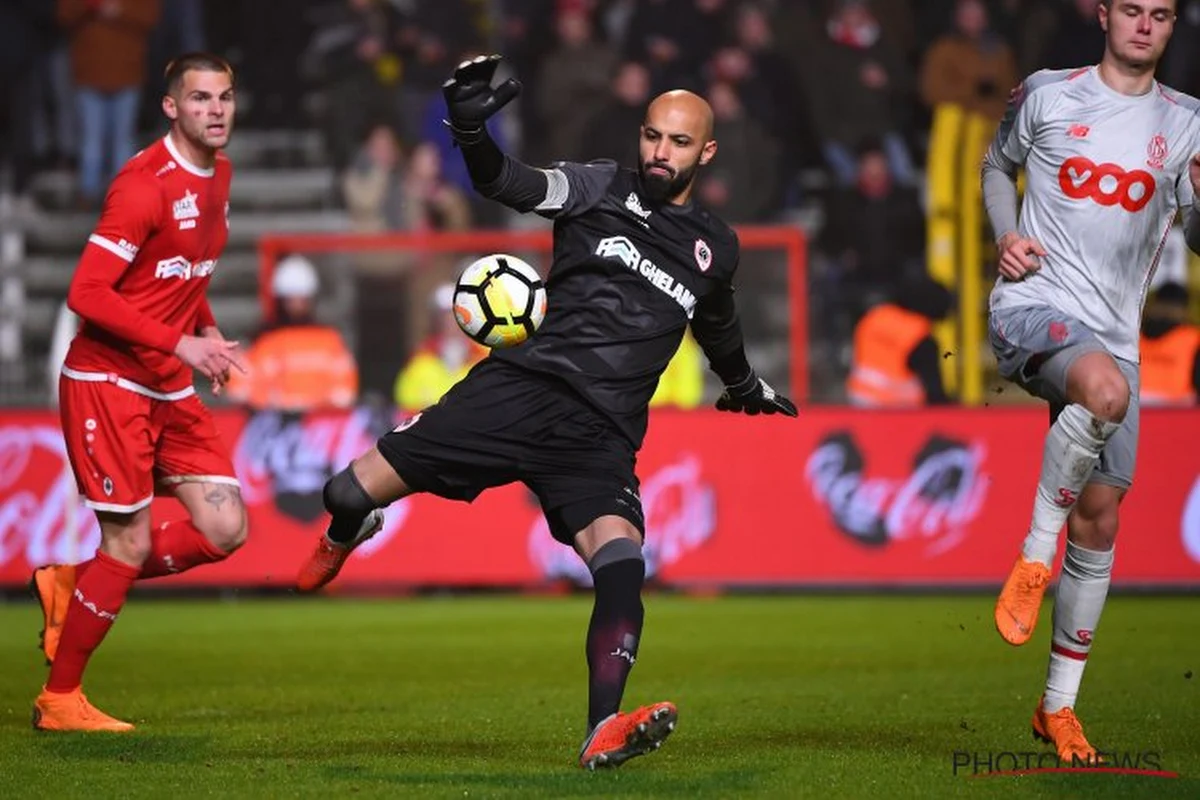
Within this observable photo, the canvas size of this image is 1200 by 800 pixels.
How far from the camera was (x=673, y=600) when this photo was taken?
50.2 feet

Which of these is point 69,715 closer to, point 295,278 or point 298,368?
point 298,368

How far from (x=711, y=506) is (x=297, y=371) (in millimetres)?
3898

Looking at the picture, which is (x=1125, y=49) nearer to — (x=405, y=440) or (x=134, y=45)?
(x=405, y=440)

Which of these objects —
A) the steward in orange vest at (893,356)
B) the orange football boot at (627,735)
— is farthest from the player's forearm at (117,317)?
the steward in orange vest at (893,356)

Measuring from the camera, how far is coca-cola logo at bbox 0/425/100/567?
15039 mm

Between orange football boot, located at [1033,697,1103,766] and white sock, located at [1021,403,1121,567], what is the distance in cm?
69

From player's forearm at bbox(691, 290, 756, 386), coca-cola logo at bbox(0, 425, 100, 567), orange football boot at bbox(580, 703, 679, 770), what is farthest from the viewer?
coca-cola logo at bbox(0, 425, 100, 567)

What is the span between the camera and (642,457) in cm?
1531

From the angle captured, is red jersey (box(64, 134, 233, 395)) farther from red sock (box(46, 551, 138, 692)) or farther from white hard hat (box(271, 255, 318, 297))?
white hard hat (box(271, 255, 318, 297))

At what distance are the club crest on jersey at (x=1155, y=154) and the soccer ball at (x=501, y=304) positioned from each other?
224 cm

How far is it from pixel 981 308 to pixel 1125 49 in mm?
10892

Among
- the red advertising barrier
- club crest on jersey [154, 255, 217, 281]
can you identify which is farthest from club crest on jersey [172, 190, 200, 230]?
the red advertising barrier

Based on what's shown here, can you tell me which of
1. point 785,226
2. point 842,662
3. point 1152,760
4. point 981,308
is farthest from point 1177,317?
point 1152,760

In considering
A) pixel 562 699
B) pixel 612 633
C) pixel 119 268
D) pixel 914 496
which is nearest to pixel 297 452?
pixel 914 496
